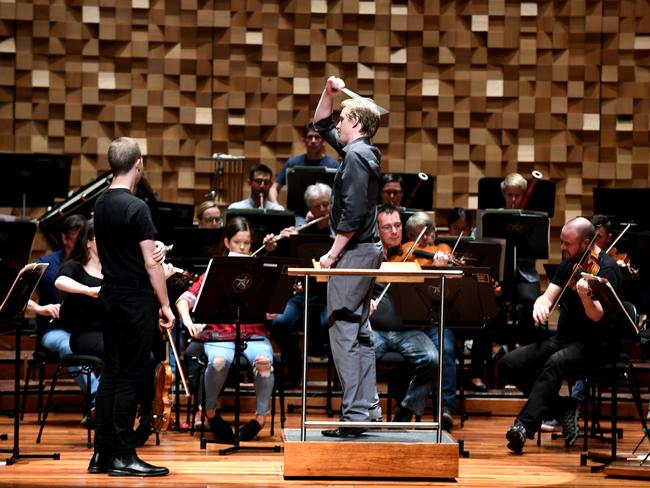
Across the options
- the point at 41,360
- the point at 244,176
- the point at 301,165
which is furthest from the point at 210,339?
the point at 244,176

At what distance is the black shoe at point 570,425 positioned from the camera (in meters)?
5.69

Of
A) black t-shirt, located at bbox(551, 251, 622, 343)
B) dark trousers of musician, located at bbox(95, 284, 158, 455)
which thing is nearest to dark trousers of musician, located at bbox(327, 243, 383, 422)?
dark trousers of musician, located at bbox(95, 284, 158, 455)

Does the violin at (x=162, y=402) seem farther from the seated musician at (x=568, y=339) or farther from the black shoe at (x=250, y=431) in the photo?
the seated musician at (x=568, y=339)

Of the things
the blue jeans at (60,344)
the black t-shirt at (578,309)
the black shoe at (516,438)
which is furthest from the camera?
the blue jeans at (60,344)

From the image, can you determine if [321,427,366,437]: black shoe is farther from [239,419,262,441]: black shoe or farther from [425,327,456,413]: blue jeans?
[425,327,456,413]: blue jeans

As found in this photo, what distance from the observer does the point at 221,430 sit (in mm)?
5535

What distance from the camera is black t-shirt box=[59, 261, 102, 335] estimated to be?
5.76 m

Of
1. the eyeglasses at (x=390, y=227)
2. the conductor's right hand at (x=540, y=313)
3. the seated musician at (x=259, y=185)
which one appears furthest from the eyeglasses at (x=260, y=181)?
the conductor's right hand at (x=540, y=313)

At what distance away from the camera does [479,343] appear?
6699 mm

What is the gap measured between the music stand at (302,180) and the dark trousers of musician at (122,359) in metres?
2.88

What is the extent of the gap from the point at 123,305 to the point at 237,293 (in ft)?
2.43

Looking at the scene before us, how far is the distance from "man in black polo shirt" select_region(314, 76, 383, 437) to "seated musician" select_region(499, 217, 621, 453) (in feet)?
3.45

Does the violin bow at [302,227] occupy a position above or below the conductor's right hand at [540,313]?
above

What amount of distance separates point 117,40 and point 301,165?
2.02m
